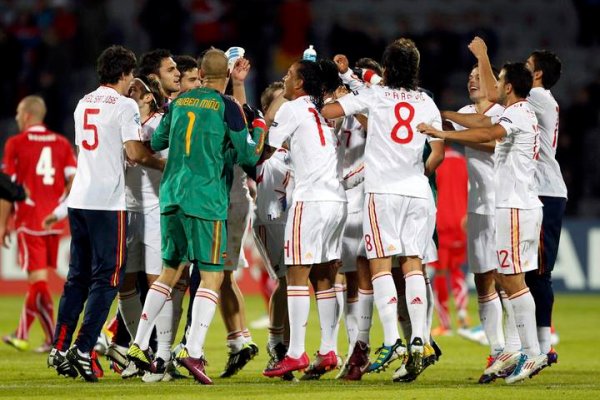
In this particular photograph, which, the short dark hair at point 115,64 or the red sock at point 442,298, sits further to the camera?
the red sock at point 442,298

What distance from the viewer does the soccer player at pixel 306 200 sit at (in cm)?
967

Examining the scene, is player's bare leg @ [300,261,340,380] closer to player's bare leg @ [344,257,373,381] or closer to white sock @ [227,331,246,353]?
player's bare leg @ [344,257,373,381]

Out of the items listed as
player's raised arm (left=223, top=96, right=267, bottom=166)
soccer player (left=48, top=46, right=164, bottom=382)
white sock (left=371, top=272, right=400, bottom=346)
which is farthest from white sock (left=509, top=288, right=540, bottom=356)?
soccer player (left=48, top=46, right=164, bottom=382)

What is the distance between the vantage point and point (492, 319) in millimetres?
10844

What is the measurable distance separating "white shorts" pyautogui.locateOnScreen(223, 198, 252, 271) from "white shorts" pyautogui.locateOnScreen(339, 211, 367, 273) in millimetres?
832

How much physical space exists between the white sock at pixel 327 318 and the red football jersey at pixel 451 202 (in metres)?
5.60

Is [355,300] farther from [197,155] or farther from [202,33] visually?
[202,33]

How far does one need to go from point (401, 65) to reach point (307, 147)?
969 millimetres

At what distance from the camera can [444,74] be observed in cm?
2281

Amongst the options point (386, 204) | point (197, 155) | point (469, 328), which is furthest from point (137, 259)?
point (469, 328)

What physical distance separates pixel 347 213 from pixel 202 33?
13.8 metres

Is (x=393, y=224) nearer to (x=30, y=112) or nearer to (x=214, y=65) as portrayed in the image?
(x=214, y=65)

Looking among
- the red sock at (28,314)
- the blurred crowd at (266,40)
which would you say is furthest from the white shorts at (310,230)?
the blurred crowd at (266,40)

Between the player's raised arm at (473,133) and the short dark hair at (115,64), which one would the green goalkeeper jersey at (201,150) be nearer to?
the short dark hair at (115,64)
